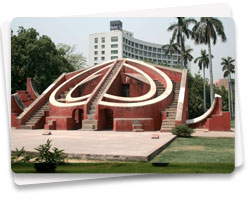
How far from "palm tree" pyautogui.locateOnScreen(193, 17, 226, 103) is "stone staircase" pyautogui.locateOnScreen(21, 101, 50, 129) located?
738 centimetres

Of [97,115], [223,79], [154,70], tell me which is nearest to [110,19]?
[223,79]

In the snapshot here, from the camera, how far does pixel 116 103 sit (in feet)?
34.1

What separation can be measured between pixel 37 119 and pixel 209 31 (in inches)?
320

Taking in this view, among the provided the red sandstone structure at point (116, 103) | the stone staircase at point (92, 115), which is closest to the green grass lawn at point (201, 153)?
the red sandstone structure at point (116, 103)

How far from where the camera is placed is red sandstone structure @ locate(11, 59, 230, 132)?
9812 millimetres

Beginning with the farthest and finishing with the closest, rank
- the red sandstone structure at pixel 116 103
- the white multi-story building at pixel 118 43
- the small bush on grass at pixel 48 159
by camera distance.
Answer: the red sandstone structure at pixel 116 103 < the white multi-story building at pixel 118 43 < the small bush on grass at pixel 48 159

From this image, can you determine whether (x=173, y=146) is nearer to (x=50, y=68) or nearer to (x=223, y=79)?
(x=223, y=79)

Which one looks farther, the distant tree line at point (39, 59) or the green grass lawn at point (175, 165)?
the distant tree line at point (39, 59)

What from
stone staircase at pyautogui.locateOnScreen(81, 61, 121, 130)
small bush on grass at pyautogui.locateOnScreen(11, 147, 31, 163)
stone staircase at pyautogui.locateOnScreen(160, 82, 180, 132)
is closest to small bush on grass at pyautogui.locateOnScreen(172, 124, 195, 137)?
stone staircase at pyautogui.locateOnScreen(160, 82, 180, 132)

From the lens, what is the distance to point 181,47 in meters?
14.4

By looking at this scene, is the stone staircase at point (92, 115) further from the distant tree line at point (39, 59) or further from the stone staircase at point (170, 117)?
the stone staircase at point (170, 117)

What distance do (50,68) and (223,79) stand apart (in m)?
8.48

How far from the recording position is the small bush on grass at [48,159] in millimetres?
5371

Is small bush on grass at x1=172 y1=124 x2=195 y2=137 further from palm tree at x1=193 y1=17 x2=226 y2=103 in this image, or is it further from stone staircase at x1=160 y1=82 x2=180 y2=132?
palm tree at x1=193 y1=17 x2=226 y2=103
